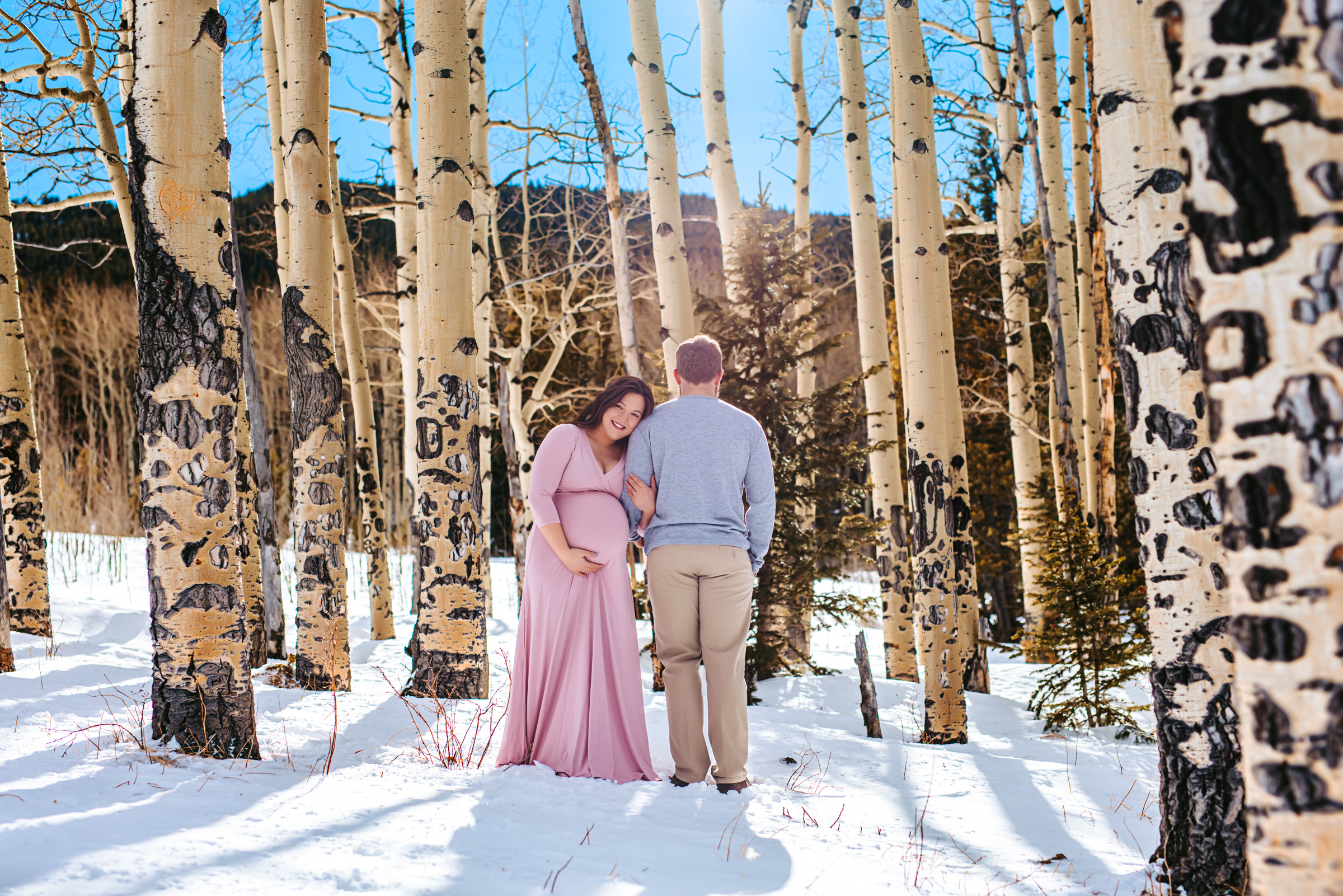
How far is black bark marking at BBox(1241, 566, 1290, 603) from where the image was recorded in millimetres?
1253

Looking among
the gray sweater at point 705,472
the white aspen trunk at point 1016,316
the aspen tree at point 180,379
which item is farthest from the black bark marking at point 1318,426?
the white aspen trunk at point 1016,316

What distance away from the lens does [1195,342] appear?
7.47 feet

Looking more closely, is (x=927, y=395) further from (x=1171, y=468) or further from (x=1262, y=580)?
(x=1262, y=580)

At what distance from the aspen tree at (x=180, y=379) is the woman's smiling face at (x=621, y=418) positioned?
4.84 feet

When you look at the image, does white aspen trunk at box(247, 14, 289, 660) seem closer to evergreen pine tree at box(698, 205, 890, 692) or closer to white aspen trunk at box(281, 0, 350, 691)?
white aspen trunk at box(281, 0, 350, 691)

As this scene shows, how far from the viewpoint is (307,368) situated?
202 inches

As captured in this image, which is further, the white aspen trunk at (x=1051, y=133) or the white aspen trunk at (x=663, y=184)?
the white aspen trunk at (x=1051, y=133)

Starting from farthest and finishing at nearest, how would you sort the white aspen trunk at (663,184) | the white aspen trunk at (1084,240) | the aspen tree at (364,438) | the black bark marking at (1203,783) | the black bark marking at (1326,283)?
the white aspen trunk at (1084,240) → the aspen tree at (364,438) → the white aspen trunk at (663,184) → the black bark marking at (1203,783) → the black bark marking at (1326,283)

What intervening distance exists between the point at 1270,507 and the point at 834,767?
323 cm

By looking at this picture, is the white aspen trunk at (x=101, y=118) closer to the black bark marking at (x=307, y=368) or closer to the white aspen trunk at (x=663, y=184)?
the black bark marking at (x=307, y=368)

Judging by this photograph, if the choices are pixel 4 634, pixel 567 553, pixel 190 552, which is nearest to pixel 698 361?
pixel 567 553

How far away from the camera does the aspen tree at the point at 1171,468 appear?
2260 millimetres

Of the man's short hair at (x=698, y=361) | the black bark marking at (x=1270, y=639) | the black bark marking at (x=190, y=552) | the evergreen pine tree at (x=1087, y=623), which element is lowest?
the evergreen pine tree at (x=1087, y=623)

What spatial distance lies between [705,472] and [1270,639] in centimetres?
220
